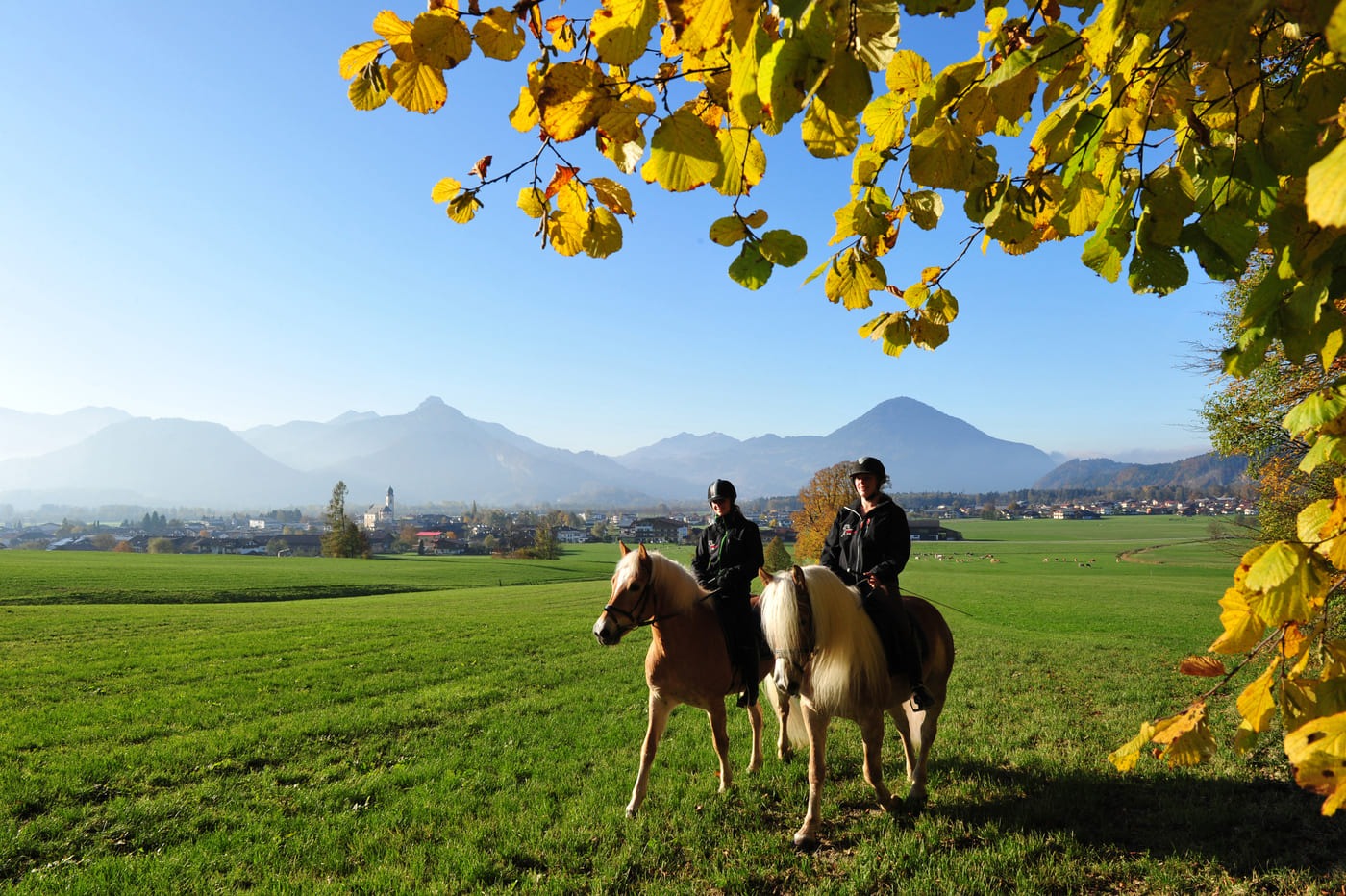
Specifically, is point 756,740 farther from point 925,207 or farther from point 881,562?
point 925,207

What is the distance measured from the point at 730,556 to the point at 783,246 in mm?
4494

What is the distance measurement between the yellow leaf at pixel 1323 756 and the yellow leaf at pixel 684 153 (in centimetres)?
161

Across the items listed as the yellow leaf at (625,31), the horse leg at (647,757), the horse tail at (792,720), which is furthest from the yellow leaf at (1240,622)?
the horse tail at (792,720)

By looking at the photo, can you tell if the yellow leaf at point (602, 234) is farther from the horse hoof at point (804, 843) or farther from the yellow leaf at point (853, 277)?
the horse hoof at point (804, 843)

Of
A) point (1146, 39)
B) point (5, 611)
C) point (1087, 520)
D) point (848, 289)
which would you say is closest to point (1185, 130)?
point (1146, 39)

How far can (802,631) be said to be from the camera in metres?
4.59

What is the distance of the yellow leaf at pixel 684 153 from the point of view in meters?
1.42

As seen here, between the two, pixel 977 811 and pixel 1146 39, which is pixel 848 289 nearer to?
pixel 1146 39

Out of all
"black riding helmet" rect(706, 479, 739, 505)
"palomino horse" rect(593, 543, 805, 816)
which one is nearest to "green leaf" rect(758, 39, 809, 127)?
"palomino horse" rect(593, 543, 805, 816)

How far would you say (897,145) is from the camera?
1774mm

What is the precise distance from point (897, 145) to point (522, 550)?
80110 millimetres

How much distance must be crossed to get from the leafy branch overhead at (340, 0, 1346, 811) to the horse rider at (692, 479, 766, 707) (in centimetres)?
391

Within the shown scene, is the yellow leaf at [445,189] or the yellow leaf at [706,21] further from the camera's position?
the yellow leaf at [445,189]

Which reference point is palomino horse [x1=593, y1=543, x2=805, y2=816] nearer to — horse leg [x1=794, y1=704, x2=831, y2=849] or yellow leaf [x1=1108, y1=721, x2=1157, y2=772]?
horse leg [x1=794, y1=704, x2=831, y2=849]
